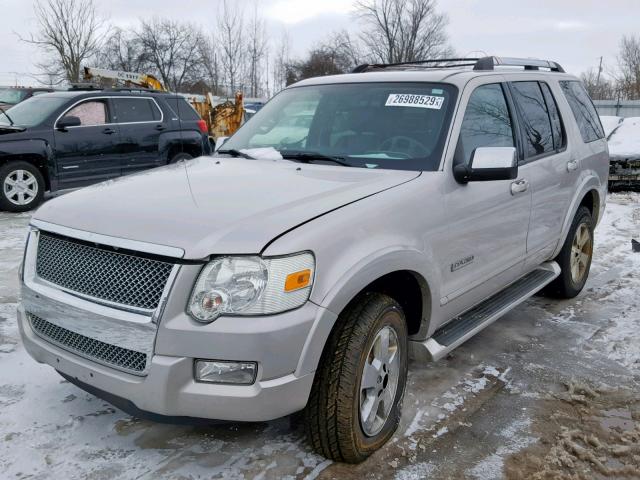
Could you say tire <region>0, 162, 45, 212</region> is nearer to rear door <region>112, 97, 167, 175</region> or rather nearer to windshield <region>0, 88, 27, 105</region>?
rear door <region>112, 97, 167, 175</region>

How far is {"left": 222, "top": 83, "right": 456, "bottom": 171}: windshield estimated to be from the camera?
3.41 m

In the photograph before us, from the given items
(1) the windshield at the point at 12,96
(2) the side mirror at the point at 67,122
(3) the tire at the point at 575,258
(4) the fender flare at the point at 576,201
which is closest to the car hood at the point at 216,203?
(4) the fender flare at the point at 576,201

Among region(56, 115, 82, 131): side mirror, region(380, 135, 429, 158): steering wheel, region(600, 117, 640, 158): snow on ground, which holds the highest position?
region(56, 115, 82, 131): side mirror

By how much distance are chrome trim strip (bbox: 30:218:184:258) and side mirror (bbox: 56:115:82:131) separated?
264 inches

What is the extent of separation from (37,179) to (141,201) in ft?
22.9

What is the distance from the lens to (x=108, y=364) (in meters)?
2.52

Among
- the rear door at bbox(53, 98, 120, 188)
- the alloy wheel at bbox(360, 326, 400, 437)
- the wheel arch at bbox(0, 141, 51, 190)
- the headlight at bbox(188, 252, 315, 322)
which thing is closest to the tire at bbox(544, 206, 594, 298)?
the alloy wheel at bbox(360, 326, 400, 437)

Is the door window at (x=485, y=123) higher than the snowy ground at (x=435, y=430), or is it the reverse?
the door window at (x=485, y=123)

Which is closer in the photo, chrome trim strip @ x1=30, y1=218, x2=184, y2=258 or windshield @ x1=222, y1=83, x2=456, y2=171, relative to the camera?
chrome trim strip @ x1=30, y1=218, x2=184, y2=258

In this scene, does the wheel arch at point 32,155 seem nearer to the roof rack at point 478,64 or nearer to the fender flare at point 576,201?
the roof rack at point 478,64

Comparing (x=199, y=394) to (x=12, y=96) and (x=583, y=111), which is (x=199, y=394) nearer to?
(x=583, y=111)

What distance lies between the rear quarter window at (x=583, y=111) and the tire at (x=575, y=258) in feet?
2.24

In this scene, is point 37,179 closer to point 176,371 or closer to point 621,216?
point 176,371

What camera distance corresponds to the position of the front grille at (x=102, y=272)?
2.40m
